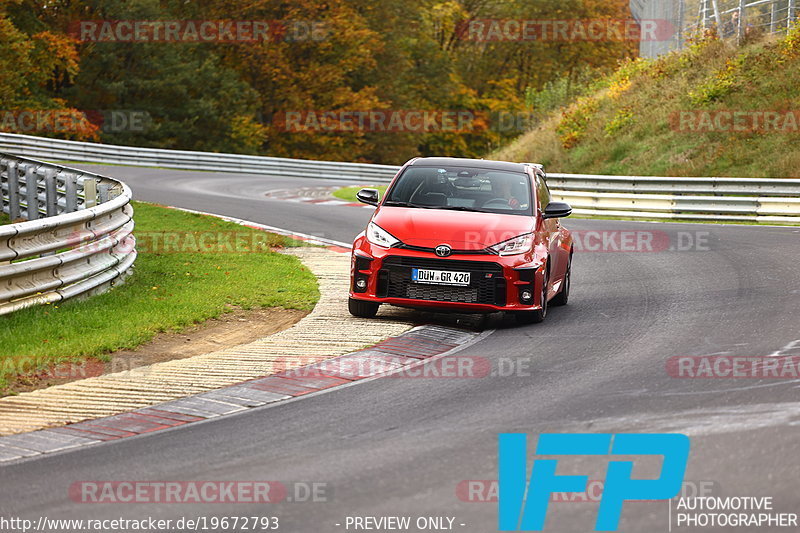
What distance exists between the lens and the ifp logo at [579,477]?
5305 millimetres

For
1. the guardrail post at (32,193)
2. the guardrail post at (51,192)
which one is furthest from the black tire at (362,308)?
the guardrail post at (32,193)

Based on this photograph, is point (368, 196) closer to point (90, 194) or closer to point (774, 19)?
point (90, 194)

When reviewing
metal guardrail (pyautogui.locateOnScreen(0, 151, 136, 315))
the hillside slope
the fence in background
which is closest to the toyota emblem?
metal guardrail (pyautogui.locateOnScreen(0, 151, 136, 315))

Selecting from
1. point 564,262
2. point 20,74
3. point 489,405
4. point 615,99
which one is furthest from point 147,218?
point 20,74

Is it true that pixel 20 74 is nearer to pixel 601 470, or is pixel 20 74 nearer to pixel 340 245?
pixel 340 245

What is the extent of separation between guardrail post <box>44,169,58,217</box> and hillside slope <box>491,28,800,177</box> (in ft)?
62.0

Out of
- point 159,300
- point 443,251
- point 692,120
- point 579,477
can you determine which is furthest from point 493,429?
point 692,120

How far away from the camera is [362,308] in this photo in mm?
11406

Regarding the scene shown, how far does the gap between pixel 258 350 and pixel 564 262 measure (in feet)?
14.6

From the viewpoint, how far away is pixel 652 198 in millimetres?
25391

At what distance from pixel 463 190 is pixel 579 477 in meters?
6.68

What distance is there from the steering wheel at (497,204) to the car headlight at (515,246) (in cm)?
71

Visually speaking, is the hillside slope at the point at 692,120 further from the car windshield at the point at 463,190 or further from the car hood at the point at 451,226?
the car hood at the point at 451,226

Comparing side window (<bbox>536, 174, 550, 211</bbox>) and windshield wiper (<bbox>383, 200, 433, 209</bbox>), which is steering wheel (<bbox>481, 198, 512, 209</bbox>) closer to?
side window (<bbox>536, 174, 550, 211</bbox>)
